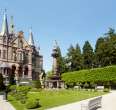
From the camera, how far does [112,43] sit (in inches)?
3578

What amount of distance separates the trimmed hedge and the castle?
21.6m

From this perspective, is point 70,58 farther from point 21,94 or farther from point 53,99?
point 53,99

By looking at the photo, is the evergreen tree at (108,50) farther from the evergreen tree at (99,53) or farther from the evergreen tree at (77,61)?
the evergreen tree at (77,61)

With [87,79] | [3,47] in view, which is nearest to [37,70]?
[3,47]

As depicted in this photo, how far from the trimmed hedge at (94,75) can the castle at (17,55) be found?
21.6m

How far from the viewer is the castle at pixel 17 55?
9912 centimetres

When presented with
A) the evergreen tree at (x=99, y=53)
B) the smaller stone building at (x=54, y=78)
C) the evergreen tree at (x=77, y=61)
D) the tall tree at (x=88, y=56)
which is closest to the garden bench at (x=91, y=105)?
the smaller stone building at (x=54, y=78)

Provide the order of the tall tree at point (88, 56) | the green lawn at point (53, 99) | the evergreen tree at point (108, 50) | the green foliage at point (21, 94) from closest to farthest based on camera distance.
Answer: the green lawn at point (53, 99) < the green foliage at point (21, 94) < the evergreen tree at point (108, 50) < the tall tree at point (88, 56)

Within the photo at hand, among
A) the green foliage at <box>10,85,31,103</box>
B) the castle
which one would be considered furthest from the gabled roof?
the green foliage at <box>10,85,31,103</box>

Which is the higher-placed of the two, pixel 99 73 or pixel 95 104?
pixel 99 73

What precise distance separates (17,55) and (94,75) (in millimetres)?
37005

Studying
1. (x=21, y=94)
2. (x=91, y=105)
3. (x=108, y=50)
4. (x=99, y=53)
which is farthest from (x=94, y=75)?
(x=91, y=105)

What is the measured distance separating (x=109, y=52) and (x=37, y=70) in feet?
97.7

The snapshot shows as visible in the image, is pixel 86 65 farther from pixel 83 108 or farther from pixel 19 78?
pixel 83 108
